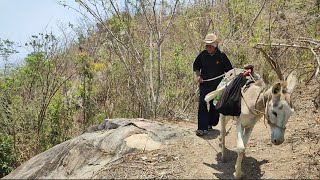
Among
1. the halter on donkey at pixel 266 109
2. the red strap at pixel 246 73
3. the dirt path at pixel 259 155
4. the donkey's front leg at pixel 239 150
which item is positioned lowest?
the dirt path at pixel 259 155

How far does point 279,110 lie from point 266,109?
23 cm

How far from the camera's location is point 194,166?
5.54 meters

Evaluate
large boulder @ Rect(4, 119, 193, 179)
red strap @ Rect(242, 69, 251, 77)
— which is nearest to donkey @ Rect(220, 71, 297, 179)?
red strap @ Rect(242, 69, 251, 77)

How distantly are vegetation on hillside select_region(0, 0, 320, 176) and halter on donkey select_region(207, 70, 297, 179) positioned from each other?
4216mm

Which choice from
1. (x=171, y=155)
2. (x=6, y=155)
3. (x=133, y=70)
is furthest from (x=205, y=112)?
(x=6, y=155)

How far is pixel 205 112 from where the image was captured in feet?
21.4

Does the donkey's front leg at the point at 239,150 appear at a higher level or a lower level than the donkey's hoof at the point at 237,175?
higher

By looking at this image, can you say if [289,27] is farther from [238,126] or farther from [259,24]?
[238,126]

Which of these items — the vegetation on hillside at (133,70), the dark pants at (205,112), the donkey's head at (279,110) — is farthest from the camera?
the vegetation on hillside at (133,70)

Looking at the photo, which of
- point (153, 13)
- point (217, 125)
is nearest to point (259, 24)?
point (153, 13)

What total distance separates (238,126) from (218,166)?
0.78 metres

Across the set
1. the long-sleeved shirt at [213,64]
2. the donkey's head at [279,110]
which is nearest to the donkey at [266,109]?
the donkey's head at [279,110]

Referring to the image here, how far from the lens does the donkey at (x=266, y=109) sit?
14.5 ft

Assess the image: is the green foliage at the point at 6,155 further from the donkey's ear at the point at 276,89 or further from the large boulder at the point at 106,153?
the donkey's ear at the point at 276,89
